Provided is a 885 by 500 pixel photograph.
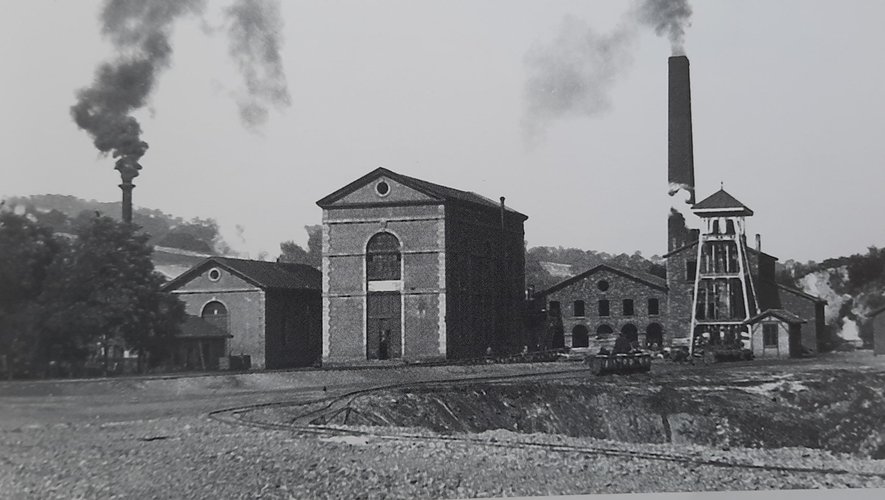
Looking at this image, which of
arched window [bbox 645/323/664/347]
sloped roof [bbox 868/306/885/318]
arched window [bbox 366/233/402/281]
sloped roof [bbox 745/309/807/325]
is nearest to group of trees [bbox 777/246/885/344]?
sloped roof [bbox 868/306/885/318]

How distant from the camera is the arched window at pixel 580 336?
9477 mm

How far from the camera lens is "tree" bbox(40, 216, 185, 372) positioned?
690cm

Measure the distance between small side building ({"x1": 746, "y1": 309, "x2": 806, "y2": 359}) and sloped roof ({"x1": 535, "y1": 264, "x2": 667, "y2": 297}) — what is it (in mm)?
980

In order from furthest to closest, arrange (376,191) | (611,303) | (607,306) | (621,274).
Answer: (607,306)
(611,303)
(621,274)
(376,191)

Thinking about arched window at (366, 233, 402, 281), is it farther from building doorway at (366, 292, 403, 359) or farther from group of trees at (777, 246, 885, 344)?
group of trees at (777, 246, 885, 344)

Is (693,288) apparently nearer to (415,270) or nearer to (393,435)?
(415,270)

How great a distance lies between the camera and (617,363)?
9156 mm

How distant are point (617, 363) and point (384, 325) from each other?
8.14 ft

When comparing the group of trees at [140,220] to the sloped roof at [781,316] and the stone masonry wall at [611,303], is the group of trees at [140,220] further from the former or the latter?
the sloped roof at [781,316]

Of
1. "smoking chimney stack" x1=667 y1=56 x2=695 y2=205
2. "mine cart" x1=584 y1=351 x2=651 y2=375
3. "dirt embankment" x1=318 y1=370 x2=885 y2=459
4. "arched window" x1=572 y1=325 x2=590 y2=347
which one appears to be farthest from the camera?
"arched window" x1=572 y1=325 x2=590 y2=347

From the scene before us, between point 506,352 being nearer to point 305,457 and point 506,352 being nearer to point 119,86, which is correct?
point 305,457

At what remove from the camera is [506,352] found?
28.4 ft

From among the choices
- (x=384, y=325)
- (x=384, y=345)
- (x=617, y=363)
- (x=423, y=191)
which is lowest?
(x=617, y=363)

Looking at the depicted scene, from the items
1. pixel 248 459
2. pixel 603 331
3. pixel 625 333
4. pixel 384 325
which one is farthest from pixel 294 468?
pixel 625 333
